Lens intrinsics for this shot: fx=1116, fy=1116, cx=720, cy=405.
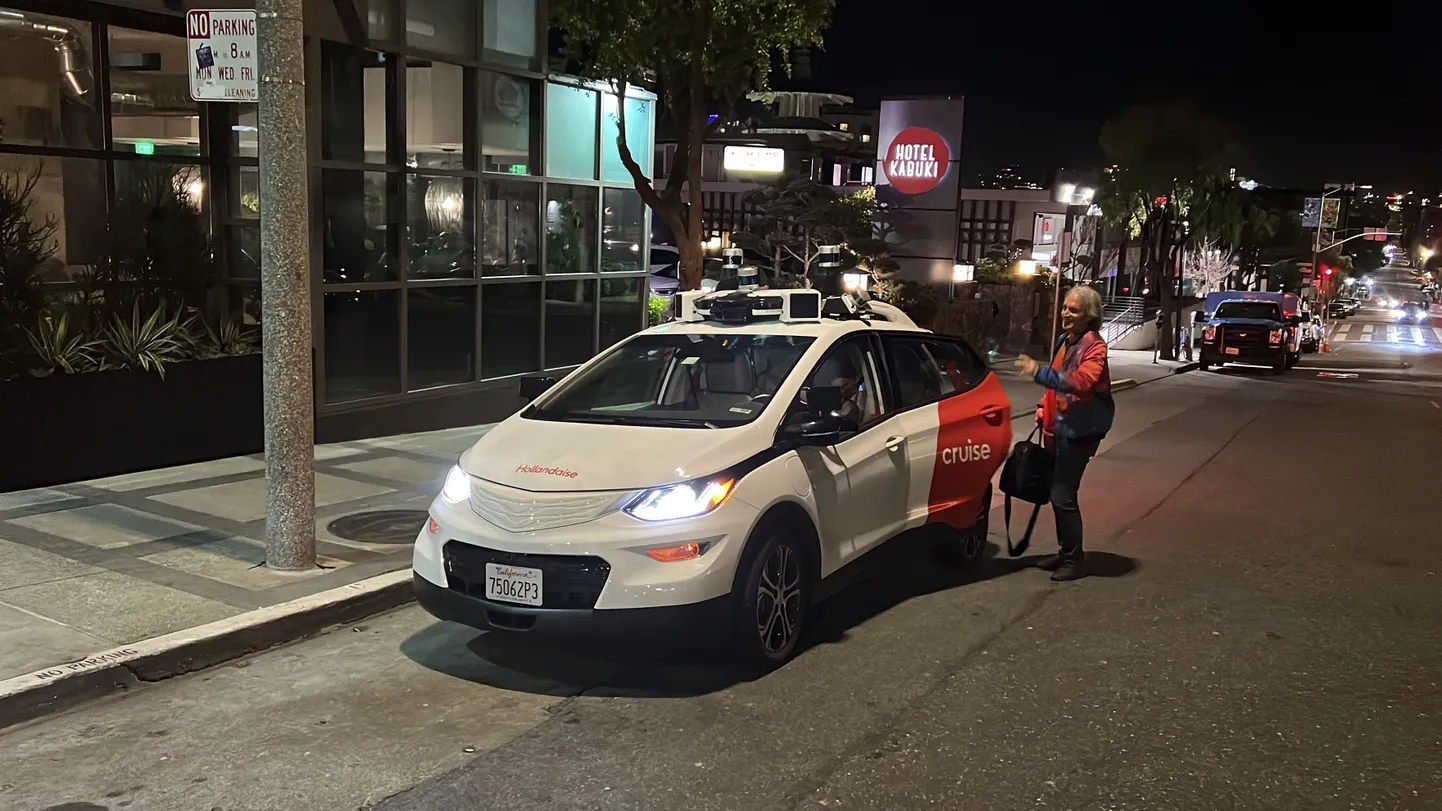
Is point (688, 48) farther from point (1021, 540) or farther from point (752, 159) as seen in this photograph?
point (752, 159)

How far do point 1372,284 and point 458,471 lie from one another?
20701 cm

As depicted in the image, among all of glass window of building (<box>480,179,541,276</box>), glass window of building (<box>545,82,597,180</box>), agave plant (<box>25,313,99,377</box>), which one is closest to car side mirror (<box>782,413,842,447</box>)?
agave plant (<box>25,313,99,377</box>)

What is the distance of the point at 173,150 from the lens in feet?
36.2

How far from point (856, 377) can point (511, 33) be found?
8.44 m

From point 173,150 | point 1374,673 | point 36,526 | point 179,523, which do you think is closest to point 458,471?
point 179,523

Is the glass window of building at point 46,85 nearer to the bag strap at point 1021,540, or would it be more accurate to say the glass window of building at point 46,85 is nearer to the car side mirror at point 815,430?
the car side mirror at point 815,430

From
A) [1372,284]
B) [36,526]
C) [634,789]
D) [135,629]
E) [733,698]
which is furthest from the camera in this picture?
[1372,284]

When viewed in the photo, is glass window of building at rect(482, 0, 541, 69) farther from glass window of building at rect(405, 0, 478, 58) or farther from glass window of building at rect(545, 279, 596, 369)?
glass window of building at rect(545, 279, 596, 369)

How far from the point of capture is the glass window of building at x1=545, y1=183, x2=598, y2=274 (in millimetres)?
13820

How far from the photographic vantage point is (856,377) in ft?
20.6

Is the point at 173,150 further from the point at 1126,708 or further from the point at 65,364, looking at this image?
the point at 1126,708

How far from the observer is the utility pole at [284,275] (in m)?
6.30

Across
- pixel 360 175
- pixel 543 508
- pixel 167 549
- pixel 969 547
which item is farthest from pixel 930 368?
pixel 360 175

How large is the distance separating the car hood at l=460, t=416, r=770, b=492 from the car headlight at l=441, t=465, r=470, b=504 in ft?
0.18
